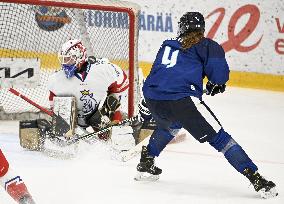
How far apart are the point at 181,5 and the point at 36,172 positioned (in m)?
3.14

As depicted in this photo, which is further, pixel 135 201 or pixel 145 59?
pixel 145 59

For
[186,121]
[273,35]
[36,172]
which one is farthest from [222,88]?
[273,35]

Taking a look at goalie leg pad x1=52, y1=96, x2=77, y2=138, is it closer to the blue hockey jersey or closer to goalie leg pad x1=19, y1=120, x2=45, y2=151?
goalie leg pad x1=19, y1=120, x2=45, y2=151

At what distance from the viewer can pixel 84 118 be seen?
4684mm

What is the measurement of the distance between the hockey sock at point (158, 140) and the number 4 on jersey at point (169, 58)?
426 mm

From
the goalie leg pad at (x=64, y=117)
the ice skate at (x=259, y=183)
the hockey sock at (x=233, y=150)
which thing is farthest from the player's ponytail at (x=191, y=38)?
the goalie leg pad at (x=64, y=117)

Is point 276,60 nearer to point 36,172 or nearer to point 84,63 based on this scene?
point 84,63

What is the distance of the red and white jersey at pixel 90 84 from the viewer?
4.55 m

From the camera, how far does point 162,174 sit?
4.08 meters

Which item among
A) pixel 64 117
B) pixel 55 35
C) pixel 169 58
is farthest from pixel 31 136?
pixel 55 35

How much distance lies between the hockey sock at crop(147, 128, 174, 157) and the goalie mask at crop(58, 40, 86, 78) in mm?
852

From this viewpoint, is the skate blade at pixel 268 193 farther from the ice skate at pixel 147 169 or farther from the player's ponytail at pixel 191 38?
the player's ponytail at pixel 191 38

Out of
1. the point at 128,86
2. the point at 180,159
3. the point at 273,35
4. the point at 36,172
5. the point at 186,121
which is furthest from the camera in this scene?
the point at 273,35

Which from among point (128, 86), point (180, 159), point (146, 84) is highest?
point (146, 84)
